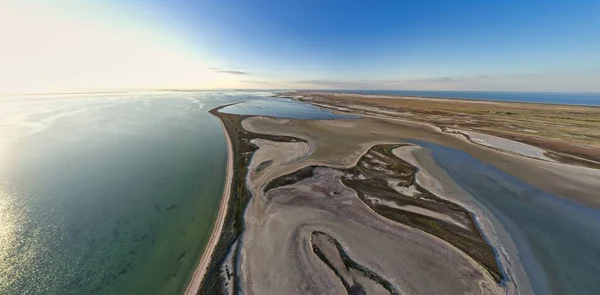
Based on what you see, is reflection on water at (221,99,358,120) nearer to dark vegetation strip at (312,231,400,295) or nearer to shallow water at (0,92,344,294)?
shallow water at (0,92,344,294)

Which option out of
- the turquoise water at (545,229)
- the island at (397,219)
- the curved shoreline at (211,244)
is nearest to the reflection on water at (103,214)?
the curved shoreline at (211,244)

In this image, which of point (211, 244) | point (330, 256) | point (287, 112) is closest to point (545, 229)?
point (330, 256)

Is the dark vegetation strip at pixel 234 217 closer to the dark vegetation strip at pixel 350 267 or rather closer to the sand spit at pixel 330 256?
the sand spit at pixel 330 256

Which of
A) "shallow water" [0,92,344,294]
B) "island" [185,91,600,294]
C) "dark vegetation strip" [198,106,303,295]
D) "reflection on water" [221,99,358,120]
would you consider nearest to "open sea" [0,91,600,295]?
"shallow water" [0,92,344,294]

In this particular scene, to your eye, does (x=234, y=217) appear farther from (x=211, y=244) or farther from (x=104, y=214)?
(x=104, y=214)

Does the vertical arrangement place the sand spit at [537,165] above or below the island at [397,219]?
above

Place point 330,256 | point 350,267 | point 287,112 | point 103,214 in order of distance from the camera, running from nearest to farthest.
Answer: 1. point 350,267
2. point 330,256
3. point 103,214
4. point 287,112
